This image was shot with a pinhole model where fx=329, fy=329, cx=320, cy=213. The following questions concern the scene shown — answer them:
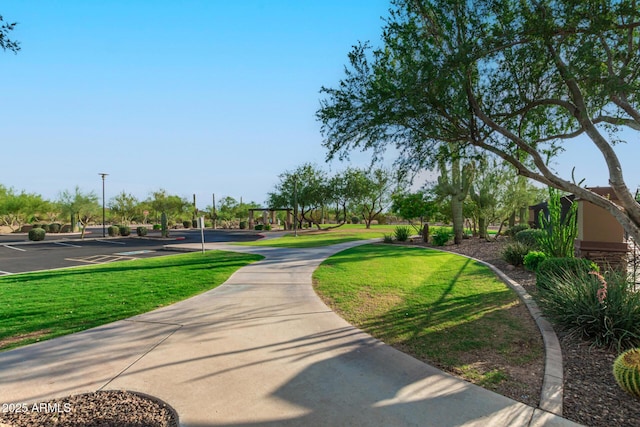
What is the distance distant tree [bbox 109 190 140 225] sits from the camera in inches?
2269

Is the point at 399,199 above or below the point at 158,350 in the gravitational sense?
above

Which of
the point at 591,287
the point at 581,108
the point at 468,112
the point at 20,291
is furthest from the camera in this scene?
the point at 20,291

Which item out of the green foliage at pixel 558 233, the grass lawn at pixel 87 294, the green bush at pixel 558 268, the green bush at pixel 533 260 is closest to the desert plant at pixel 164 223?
the grass lawn at pixel 87 294

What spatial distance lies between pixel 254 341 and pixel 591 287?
5228 millimetres

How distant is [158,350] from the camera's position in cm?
440

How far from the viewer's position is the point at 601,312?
4.72 metres

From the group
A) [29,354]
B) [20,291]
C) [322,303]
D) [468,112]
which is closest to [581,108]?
[468,112]

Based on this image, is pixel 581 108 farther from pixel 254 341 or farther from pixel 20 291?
pixel 20 291

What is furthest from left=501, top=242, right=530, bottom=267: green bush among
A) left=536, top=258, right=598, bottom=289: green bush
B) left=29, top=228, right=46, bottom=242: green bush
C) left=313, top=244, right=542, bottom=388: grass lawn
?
left=29, top=228, right=46, bottom=242: green bush

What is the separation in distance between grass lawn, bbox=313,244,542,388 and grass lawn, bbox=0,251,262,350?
3.67 meters

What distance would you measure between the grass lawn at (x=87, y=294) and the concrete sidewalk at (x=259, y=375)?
86 cm

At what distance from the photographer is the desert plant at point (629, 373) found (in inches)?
126

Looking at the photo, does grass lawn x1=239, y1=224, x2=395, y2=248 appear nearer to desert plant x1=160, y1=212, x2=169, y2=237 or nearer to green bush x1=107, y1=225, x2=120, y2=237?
desert plant x1=160, y1=212, x2=169, y2=237

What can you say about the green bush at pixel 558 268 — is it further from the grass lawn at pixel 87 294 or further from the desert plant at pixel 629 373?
the grass lawn at pixel 87 294
